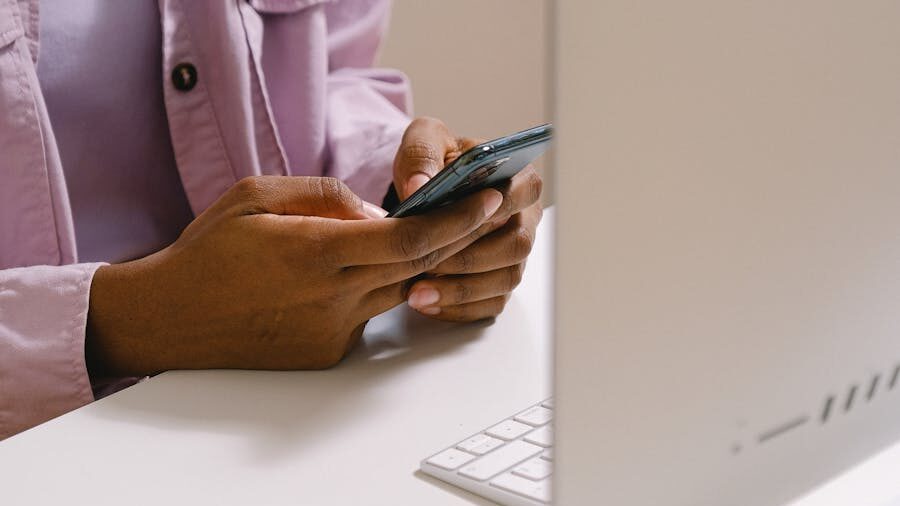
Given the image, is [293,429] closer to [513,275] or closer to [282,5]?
[513,275]

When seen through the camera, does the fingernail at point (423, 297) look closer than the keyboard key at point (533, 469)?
No

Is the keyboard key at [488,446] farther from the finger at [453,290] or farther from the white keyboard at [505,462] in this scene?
the finger at [453,290]

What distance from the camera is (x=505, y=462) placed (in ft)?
1.21

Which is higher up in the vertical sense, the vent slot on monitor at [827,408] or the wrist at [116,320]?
the vent slot on monitor at [827,408]

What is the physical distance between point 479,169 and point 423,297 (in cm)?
12

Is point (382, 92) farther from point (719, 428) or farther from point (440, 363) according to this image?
point (719, 428)

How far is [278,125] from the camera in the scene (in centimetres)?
81

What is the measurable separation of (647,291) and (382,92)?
0.77 metres

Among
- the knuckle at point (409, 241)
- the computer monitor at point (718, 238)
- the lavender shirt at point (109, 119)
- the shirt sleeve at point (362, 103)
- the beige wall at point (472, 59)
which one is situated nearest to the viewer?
the computer monitor at point (718, 238)

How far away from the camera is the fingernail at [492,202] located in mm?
468

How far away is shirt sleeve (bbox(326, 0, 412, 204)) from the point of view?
2.67 feet

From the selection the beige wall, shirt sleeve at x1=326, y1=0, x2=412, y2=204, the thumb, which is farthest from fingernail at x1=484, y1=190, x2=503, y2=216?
the beige wall

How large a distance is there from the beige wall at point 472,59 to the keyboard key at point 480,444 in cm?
117

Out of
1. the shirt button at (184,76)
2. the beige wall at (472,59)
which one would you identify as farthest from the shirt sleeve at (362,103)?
the beige wall at (472,59)
